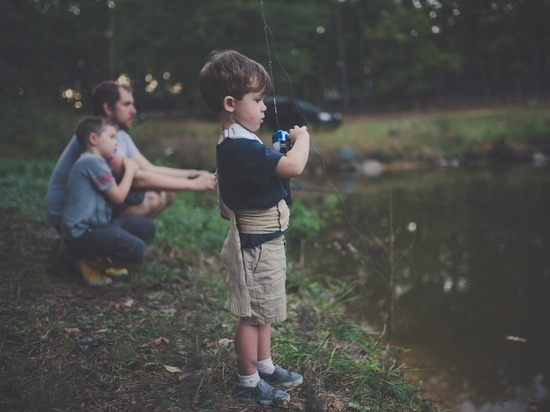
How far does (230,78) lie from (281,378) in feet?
4.11

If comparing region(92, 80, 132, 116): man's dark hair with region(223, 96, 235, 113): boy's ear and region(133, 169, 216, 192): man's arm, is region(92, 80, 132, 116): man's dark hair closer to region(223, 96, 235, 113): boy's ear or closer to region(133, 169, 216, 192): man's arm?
region(133, 169, 216, 192): man's arm

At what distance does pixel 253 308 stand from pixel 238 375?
32 cm

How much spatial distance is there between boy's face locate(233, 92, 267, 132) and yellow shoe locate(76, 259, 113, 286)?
1798 mm

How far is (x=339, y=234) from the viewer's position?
18.7 ft

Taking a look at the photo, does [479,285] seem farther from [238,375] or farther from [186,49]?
[186,49]

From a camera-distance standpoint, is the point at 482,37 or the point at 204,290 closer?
the point at 204,290

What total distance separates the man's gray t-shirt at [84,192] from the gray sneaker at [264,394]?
166 centimetres

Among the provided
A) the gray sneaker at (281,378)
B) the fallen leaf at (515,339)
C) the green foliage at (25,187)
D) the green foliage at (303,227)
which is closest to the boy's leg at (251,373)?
the gray sneaker at (281,378)

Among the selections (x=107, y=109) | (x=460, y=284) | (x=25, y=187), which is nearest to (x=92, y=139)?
(x=107, y=109)

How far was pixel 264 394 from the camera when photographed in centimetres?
210

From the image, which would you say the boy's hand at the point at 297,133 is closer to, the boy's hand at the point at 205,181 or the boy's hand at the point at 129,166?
the boy's hand at the point at 205,181

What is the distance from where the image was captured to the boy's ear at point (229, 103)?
201 cm

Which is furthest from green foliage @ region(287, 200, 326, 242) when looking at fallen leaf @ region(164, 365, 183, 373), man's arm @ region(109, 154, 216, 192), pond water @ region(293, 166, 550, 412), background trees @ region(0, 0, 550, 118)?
background trees @ region(0, 0, 550, 118)

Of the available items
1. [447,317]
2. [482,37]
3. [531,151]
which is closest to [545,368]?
[447,317]
